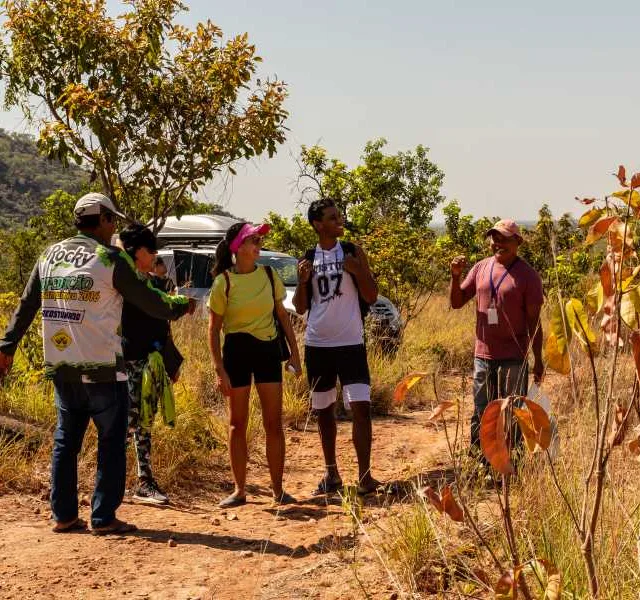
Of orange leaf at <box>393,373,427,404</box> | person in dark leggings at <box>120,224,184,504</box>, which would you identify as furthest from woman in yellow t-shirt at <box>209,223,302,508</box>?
orange leaf at <box>393,373,427,404</box>

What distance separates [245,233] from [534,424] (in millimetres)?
3919

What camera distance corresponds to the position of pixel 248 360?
227 inches

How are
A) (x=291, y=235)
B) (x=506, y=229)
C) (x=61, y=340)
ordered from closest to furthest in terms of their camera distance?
(x=61, y=340) → (x=506, y=229) → (x=291, y=235)

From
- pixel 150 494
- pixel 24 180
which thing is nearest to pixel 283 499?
pixel 150 494

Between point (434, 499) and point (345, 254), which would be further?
point (345, 254)

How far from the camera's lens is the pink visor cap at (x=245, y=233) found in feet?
18.7

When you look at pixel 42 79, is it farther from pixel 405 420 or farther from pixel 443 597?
pixel 443 597

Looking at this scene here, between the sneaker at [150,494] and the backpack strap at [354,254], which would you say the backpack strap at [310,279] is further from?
the sneaker at [150,494]

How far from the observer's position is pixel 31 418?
689 cm

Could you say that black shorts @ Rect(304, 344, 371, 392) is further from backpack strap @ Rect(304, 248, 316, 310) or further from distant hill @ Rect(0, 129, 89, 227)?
distant hill @ Rect(0, 129, 89, 227)

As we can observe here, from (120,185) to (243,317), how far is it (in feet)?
9.25

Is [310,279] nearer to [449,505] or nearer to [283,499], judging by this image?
[283,499]

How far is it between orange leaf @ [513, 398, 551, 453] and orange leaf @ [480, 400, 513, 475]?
0.08 meters

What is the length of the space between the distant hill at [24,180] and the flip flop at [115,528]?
48.2m
